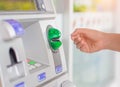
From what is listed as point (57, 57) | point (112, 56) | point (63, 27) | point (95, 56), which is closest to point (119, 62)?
point (112, 56)

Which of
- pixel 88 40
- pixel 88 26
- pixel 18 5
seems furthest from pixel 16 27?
pixel 88 26

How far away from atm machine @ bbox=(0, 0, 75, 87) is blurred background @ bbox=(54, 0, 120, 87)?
350 millimetres

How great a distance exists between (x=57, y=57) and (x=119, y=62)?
5.88ft

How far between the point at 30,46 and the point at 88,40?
33 cm

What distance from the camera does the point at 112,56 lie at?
2.39 m

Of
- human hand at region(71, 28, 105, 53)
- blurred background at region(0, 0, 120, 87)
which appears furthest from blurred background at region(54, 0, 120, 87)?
human hand at region(71, 28, 105, 53)

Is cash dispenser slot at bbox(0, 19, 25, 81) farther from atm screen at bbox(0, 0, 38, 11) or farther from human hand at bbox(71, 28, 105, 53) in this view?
human hand at bbox(71, 28, 105, 53)

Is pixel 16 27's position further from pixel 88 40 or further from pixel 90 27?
pixel 90 27

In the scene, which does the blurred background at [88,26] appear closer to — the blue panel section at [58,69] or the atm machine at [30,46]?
the atm machine at [30,46]

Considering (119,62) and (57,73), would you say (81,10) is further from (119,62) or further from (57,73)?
(119,62)

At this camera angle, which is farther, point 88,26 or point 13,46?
point 88,26

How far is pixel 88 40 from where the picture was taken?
1.05 meters

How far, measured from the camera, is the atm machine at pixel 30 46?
0.59m

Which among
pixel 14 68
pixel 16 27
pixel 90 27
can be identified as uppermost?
pixel 16 27
